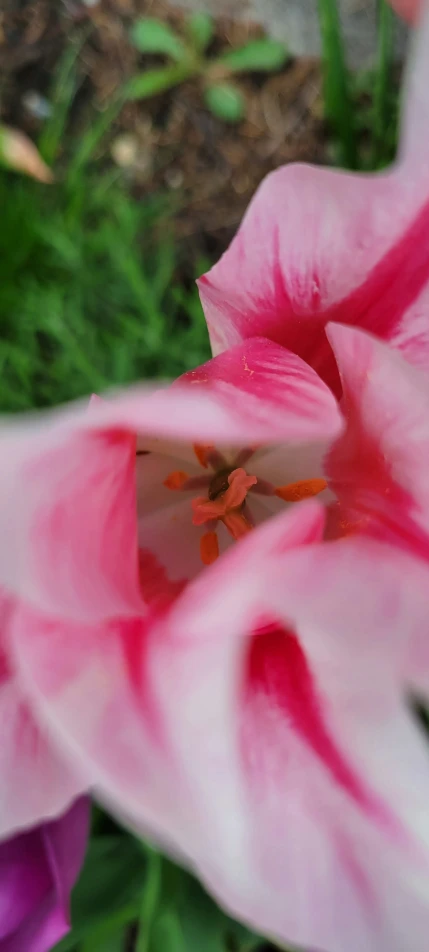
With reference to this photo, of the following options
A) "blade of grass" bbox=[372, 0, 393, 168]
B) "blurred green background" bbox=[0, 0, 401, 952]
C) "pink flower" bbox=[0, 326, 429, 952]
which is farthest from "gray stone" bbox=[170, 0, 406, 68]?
"pink flower" bbox=[0, 326, 429, 952]

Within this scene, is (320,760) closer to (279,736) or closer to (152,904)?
(279,736)

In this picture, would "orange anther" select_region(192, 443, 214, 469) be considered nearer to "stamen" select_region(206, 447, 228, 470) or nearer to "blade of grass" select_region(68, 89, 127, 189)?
"stamen" select_region(206, 447, 228, 470)

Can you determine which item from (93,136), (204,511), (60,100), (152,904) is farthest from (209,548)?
(60,100)

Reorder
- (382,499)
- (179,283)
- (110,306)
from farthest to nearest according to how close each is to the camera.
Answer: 1. (179,283)
2. (110,306)
3. (382,499)

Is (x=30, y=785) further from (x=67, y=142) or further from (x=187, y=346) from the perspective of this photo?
(x=67, y=142)

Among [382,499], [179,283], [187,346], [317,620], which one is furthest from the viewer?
[179,283]

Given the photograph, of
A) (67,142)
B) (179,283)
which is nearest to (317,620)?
(179,283)
